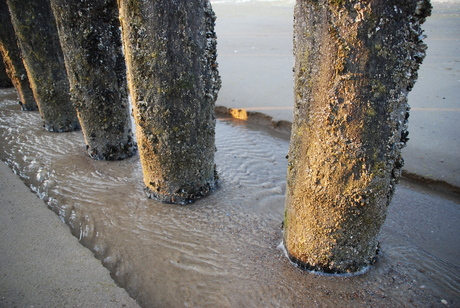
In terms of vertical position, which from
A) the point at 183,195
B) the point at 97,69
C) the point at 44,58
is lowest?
the point at 183,195

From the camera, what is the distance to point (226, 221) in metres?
2.57

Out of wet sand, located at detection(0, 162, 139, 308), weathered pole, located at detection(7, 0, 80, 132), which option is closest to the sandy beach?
wet sand, located at detection(0, 162, 139, 308)

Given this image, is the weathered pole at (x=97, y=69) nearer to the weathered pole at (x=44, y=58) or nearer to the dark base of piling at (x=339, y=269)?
the weathered pole at (x=44, y=58)

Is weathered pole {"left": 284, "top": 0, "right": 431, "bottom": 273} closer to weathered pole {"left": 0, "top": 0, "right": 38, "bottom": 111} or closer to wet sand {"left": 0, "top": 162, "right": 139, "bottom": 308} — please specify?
wet sand {"left": 0, "top": 162, "right": 139, "bottom": 308}

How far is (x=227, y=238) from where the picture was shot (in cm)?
238

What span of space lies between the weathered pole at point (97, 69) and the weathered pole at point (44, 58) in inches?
36.8

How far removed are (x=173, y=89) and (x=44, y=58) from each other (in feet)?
8.26

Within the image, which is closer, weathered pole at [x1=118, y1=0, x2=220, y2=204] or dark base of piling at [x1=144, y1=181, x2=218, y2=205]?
weathered pole at [x1=118, y1=0, x2=220, y2=204]

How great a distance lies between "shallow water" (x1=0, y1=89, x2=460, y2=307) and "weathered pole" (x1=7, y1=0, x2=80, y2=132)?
2.25 feet

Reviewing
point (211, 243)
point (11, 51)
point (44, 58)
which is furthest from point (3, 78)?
point (211, 243)

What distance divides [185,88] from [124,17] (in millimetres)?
644

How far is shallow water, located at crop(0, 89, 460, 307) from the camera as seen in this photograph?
190 cm

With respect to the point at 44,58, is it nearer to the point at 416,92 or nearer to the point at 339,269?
the point at 339,269

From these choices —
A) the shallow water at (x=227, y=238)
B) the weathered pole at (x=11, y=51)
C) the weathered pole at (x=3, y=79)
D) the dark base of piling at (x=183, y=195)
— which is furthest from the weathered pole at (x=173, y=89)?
the weathered pole at (x=3, y=79)
